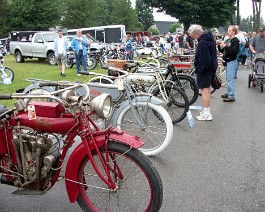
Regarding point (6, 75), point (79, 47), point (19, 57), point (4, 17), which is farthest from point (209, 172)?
point (4, 17)

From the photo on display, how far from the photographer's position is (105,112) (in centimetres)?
287

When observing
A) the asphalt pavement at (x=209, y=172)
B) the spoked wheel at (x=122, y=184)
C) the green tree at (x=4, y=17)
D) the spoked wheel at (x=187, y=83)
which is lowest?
the asphalt pavement at (x=209, y=172)

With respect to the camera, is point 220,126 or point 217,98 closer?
point 220,126

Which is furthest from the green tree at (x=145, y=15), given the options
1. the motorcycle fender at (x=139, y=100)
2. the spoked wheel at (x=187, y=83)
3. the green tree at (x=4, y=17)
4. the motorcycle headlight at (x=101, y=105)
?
the motorcycle headlight at (x=101, y=105)

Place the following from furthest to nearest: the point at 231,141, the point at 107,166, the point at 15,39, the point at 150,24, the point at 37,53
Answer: the point at 150,24 → the point at 15,39 → the point at 37,53 → the point at 231,141 → the point at 107,166

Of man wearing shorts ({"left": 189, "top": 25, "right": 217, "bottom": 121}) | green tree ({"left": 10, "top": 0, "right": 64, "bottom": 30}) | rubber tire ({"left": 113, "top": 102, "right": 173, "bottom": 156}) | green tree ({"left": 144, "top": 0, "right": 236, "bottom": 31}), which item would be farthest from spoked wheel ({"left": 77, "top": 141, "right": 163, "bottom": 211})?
green tree ({"left": 144, "top": 0, "right": 236, "bottom": 31})

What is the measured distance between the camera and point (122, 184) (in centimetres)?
310

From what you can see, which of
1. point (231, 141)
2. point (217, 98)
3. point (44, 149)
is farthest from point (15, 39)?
point (44, 149)

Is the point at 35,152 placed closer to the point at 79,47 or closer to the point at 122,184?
the point at 122,184

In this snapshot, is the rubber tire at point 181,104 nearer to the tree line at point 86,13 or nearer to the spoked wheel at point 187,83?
the spoked wheel at point 187,83

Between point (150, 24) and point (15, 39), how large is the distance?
2907 inches

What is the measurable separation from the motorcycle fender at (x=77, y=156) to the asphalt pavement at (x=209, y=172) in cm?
46

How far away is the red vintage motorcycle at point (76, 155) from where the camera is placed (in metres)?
2.80

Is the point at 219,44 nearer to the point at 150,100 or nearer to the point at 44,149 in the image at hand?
the point at 150,100
